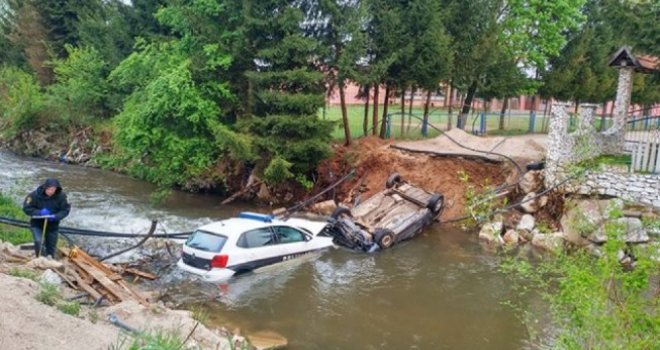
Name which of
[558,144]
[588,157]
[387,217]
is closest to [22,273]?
[387,217]

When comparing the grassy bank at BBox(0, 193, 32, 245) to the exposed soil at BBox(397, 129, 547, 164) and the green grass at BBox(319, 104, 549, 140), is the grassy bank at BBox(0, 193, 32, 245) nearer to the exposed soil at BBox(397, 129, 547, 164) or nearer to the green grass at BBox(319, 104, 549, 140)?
the green grass at BBox(319, 104, 549, 140)

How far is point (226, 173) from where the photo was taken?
2366cm

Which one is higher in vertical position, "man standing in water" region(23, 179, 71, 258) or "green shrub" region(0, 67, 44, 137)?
"green shrub" region(0, 67, 44, 137)

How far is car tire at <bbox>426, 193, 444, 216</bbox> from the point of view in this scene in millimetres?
18188

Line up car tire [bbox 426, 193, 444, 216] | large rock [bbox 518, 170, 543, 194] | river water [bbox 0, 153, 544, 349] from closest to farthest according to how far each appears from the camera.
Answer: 1. river water [bbox 0, 153, 544, 349]
2. car tire [bbox 426, 193, 444, 216]
3. large rock [bbox 518, 170, 543, 194]

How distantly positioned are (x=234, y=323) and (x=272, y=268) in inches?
111

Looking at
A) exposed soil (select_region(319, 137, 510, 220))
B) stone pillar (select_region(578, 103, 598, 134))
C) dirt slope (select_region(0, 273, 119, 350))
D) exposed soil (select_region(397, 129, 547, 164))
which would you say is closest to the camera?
dirt slope (select_region(0, 273, 119, 350))

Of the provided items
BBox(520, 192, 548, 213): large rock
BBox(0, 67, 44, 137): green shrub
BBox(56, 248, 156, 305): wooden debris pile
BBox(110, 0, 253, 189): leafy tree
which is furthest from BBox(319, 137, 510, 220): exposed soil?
BBox(0, 67, 44, 137): green shrub

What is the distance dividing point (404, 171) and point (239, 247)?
1007 cm

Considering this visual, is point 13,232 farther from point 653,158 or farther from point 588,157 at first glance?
point 653,158

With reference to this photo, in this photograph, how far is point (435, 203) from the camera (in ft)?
59.9

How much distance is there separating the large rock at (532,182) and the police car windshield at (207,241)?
11060 millimetres

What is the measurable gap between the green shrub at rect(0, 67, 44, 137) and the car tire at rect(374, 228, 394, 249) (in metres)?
25.5

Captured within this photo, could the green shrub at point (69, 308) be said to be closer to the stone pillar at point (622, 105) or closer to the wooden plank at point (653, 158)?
the wooden plank at point (653, 158)
